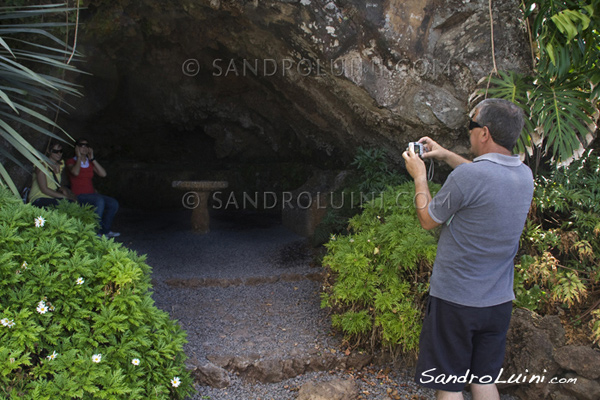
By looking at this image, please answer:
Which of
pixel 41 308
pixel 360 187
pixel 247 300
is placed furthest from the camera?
pixel 360 187

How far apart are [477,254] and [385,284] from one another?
1.58 m

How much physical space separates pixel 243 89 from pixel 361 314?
6.01 meters

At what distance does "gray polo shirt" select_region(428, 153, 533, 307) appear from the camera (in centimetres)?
202

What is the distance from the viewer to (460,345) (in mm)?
2145

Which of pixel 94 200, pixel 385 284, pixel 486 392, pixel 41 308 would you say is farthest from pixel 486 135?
pixel 94 200

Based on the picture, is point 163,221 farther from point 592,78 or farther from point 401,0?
point 592,78

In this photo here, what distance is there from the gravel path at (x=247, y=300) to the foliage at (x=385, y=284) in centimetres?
28

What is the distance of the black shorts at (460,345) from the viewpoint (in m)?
2.12

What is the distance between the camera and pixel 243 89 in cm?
859

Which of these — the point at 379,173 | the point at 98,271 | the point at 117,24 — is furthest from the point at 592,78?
the point at 117,24

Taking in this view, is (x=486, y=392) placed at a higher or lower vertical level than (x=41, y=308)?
lower

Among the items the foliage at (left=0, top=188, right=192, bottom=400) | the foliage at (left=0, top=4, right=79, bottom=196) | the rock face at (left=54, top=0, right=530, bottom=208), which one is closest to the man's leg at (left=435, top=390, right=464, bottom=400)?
the foliage at (left=0, top=188, right=192, bottom=400)

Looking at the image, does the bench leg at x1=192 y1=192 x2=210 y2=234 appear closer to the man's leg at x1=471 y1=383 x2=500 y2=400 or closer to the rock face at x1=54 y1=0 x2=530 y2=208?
the rock face at x1=54 y1=0 x2=530 y2=208

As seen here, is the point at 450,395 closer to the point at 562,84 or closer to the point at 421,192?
the point at 421,192
